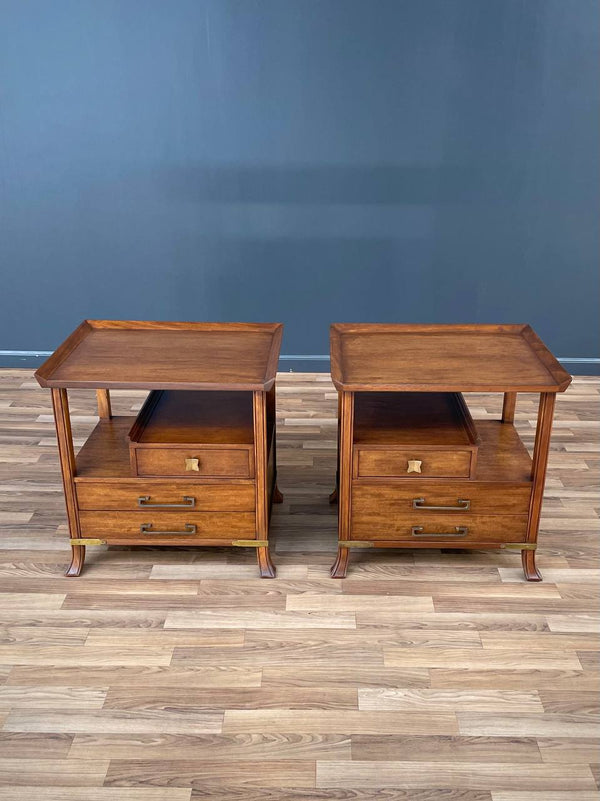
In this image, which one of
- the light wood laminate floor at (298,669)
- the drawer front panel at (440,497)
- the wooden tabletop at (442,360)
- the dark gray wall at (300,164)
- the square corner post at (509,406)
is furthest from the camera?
the dark gray wall at (300,164)

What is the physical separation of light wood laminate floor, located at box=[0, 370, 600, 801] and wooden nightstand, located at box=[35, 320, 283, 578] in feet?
0.39

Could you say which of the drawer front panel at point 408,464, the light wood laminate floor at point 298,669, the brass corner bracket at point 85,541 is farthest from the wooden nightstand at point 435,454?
the brass corner bracket at point 85,541

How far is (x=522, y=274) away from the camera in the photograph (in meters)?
2.70

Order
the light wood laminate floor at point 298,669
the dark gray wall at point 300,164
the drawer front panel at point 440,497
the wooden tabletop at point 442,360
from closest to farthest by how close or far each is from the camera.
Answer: the light wood laminate floor at point 298,669 → the wooden tabletop at point 442,360 → the drawer front panel at point 440,497 → the dark gray wall at point 300,164

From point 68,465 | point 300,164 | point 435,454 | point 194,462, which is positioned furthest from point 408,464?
point 300,164

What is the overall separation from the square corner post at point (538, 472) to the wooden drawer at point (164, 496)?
1.89 ft

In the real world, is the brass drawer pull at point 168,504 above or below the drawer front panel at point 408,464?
below

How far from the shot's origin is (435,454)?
169cm

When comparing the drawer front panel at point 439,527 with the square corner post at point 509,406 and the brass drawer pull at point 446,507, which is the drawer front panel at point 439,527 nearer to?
the brass drawer pull at point 446,507

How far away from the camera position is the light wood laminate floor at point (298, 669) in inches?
52.3

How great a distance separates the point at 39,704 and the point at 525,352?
116cm

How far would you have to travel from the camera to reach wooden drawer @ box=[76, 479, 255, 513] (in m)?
1.72

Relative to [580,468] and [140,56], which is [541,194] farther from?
[140,56]

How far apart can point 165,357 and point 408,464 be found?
544 mm
